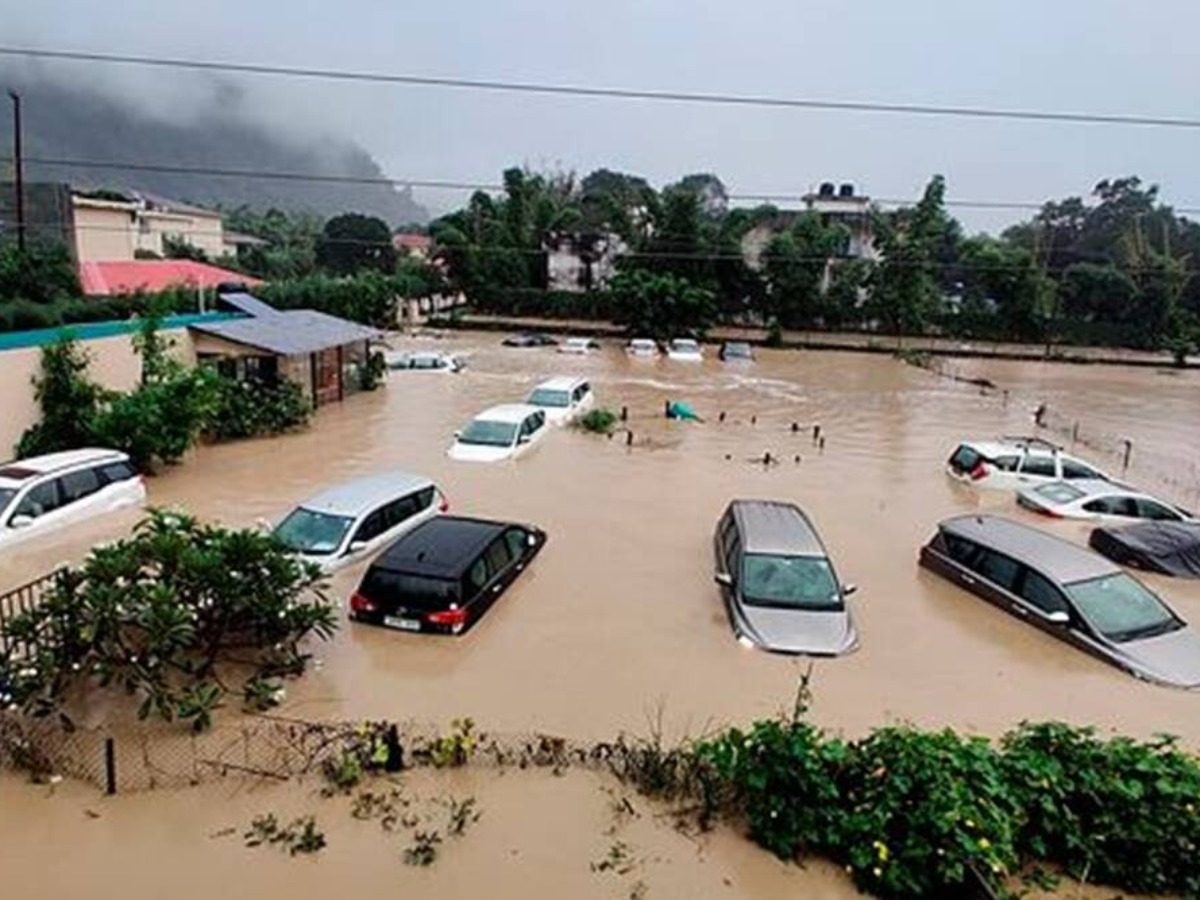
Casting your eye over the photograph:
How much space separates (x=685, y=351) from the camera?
44531mm

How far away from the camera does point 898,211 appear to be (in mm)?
56781

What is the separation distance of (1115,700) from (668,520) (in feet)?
27.5

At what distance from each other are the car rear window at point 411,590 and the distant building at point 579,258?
50.8 meters

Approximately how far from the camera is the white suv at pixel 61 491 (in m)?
13.5

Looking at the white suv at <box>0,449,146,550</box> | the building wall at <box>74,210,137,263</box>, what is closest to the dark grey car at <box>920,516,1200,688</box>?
the white suv at <box>0,449,146,550</box>

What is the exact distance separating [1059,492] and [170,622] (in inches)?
668

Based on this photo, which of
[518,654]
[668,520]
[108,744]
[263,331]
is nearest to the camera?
[108,744]

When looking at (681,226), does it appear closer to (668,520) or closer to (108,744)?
(668,520)

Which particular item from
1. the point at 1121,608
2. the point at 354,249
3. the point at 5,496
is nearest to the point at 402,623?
the point at 5,496

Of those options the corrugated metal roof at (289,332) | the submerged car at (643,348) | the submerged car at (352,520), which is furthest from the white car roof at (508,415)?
the submerged car at (643,348)

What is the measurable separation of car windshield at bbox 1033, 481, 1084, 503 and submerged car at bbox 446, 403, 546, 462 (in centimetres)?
1166

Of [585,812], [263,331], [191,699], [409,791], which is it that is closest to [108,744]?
[191,699]

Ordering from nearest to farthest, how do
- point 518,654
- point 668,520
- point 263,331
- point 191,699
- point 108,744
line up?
point 108,744 → point 191,699 → point 518,654 → point 668,520 → point 263,331

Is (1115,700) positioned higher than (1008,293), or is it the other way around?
(1008,293)
